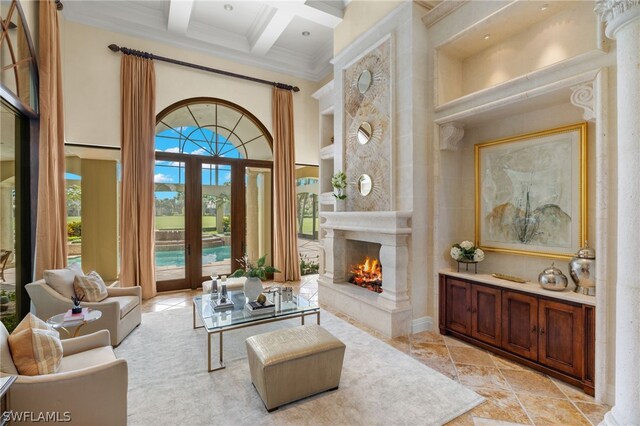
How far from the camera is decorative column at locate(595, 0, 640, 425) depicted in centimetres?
175

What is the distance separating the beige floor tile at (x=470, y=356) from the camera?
2.99 metres

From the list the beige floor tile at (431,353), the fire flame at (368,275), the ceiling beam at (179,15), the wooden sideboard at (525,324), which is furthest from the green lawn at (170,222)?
the wooden sideboard at (525,324)

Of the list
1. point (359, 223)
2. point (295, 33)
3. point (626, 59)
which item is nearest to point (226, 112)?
point (295, 33)

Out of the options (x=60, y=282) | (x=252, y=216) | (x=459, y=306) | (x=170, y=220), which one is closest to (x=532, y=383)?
(x=459, y=306)

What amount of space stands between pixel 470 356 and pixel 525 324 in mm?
639

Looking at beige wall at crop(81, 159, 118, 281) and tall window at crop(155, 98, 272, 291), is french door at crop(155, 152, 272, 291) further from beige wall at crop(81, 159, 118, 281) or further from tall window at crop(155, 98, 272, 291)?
beige wall at crop(81, 159, 118, 281)

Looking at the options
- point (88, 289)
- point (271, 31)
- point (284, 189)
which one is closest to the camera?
point (88, 289)

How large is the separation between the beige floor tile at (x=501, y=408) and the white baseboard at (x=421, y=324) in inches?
47.4

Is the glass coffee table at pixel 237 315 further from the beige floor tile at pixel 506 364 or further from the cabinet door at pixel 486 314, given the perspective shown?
the beige floor tile at pixel 506 364

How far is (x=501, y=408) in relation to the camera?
89.9 inches

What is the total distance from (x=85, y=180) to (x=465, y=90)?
21.8 ft

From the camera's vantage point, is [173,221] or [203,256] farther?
[203,256]

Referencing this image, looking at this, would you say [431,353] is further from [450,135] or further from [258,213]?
[258,213]

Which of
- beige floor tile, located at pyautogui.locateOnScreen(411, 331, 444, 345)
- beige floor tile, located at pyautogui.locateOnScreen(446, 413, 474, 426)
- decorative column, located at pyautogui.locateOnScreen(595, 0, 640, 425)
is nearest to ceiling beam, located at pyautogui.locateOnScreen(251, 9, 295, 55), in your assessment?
decorative column, located at pyautogui.locateOnScreen(595, 0, 640, 425)
